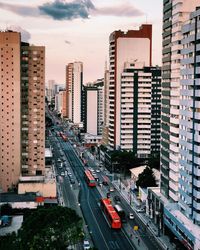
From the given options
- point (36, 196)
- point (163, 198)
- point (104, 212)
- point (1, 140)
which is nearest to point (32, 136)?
point (1, 140)

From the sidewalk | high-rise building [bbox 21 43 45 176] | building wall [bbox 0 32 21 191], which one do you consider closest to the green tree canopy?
the sidewalk

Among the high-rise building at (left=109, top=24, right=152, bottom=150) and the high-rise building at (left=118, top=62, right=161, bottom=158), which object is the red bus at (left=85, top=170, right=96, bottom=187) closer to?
the high-rise building at (left=118, top=62, right=161, bottom=158)

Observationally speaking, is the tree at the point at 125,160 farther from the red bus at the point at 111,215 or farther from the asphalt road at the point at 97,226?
the red bus at the point at 111,215

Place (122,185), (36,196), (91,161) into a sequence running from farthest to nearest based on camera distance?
(91,161), (122,185), (36,196)

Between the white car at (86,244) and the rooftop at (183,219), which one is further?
the white car at (86,244)

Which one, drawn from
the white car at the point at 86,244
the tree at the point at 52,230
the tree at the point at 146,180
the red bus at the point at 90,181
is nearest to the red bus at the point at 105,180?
the red bus at the point at 90,181

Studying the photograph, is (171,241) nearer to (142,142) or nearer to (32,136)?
(32,136)
